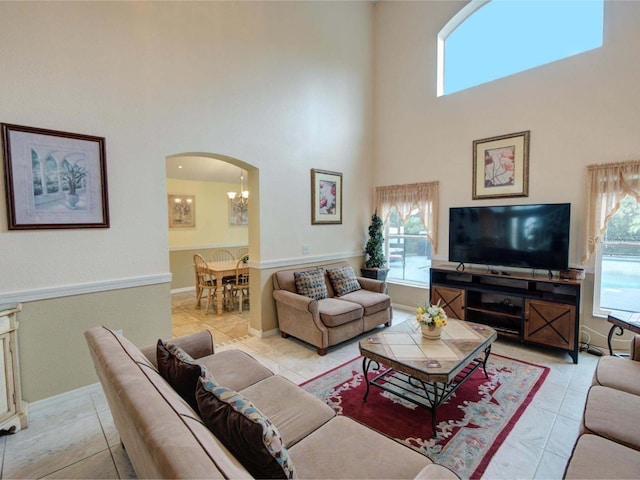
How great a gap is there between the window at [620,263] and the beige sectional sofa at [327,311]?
96.7 inches

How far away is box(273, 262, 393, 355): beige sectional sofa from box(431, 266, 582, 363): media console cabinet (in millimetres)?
931

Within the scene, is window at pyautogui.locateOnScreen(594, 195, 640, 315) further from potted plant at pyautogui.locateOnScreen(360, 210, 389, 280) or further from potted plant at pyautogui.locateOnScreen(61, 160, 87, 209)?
potted plant at pyautogui.locateOnScreen(61, 160, 87, 209)

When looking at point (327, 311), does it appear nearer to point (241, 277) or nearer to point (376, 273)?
point (376, 273)

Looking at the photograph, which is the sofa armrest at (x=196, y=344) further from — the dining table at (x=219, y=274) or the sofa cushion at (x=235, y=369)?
the dining table at (x=219, y=274)

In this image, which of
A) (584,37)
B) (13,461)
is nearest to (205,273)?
(13,461)

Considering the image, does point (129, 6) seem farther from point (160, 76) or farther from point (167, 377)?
point (167, 377)

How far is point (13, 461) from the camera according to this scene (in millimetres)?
1983

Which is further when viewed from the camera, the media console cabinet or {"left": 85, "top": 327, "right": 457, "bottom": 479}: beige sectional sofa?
the media console cabinet

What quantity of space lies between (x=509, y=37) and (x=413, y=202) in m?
2.60

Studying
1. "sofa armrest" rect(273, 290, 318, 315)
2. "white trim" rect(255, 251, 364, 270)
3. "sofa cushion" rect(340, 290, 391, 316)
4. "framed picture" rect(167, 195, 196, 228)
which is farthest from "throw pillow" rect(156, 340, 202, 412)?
"framed picture" rect(167, 195, 196, 228)

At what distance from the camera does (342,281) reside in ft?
14.5

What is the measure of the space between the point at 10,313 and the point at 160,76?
246 cm

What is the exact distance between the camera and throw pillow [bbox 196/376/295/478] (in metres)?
1.07

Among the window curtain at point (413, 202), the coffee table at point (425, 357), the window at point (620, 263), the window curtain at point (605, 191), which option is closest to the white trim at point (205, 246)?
the window curtain at point (413, 202)
